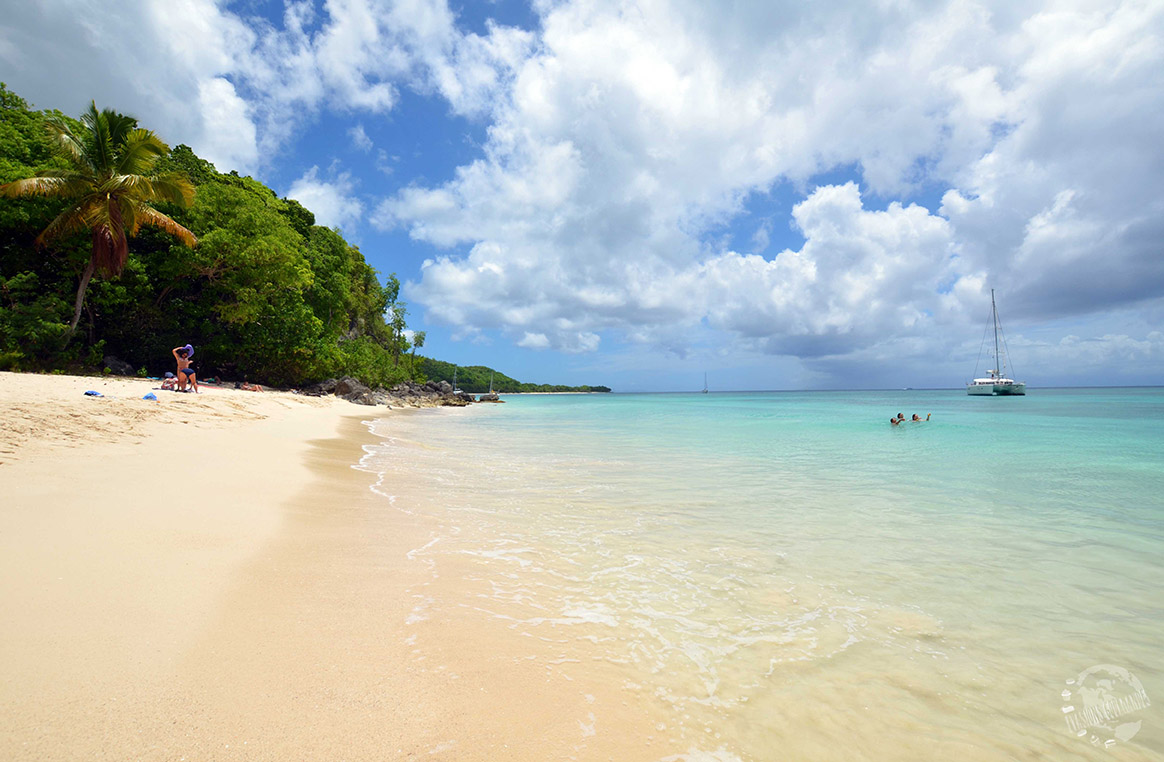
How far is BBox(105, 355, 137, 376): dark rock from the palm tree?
3.21 m

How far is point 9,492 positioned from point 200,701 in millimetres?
4006

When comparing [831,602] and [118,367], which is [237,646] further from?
[118,367]

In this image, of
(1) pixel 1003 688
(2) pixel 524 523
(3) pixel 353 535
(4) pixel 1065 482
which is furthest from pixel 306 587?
(4) pixel 1065 482

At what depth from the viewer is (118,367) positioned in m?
20.5

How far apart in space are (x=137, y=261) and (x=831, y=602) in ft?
92.3

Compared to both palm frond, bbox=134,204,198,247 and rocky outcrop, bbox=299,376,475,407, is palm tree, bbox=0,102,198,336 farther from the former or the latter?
rocky outcrop, bbox=299,376,475,407

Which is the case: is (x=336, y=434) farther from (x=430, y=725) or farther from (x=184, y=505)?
(x=430, y=725)

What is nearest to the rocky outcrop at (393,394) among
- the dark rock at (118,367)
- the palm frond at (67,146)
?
the dark rock at (118,367)

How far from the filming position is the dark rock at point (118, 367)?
20202 mm

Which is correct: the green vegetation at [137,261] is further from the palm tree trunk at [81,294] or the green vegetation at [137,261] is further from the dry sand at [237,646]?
the dry sand at [237,646]

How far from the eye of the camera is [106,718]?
1.81m

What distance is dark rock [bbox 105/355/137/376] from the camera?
20202mm

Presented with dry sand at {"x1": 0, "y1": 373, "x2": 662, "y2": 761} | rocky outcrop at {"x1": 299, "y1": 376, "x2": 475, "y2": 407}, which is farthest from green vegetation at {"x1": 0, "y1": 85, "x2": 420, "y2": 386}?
dry sand at {"x1": 0, "y1": 373, "x2": 662, "y2": 761}

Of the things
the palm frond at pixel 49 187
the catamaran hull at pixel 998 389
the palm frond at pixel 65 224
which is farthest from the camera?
the catamaran hull at pixel 998 389
